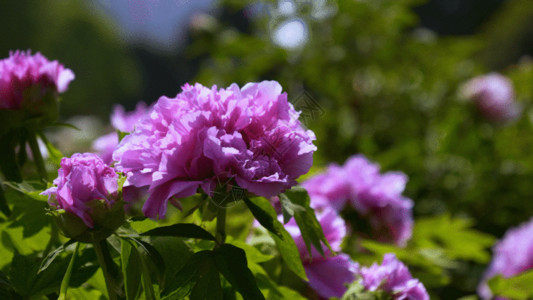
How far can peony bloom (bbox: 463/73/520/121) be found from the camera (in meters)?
1.75

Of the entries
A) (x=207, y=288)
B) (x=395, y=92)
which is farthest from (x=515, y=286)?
(x=395, y=92)

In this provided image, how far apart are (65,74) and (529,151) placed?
1823 mm

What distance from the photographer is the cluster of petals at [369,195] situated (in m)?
0.93

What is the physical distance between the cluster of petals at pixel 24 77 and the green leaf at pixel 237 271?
1.09 feet

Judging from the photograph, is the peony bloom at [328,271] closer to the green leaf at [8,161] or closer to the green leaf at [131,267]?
the green leaf at [131,267]

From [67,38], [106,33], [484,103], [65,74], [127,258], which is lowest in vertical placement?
[127,258]

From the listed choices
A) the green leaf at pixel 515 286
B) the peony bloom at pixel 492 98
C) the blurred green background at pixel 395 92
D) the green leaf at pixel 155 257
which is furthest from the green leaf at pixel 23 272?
the peony bloom at pixel 492 98

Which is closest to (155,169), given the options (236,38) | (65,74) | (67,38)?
(65,74)

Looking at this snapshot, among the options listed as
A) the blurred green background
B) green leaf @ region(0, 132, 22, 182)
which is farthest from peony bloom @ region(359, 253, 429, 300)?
the blurred green background

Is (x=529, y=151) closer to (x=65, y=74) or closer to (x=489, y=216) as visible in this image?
(x=489, y=216)

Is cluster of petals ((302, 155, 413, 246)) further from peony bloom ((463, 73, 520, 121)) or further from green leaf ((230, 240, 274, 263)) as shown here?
peony bloom ((463, 73, 520, 121))

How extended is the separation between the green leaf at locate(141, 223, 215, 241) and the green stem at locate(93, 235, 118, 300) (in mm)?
38

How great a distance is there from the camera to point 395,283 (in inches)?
24.5

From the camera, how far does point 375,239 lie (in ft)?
3.18
